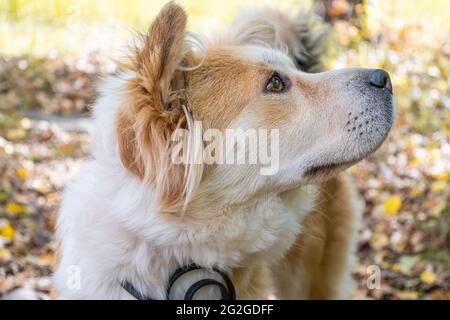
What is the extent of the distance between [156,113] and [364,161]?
3921 mm

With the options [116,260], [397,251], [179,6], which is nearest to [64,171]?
[397,251]

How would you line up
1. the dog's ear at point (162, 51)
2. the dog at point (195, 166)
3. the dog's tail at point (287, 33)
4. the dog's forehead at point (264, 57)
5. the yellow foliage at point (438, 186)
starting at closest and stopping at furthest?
1. the dog's ear at point (162, 51)
2. the dog at point (195, 166)
3. the dog's forehead at point (264, 57)
4. the dog's tail at point (287, 33)
5. the yellow foliage at point (438, 186)

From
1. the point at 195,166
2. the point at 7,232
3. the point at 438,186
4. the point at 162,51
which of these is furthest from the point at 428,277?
the point at 7,232

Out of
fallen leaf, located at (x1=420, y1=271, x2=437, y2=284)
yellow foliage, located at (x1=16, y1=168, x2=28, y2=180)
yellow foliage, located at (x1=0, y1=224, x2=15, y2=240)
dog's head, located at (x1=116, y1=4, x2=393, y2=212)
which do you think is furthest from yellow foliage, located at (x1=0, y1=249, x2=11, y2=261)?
fallen leaf, located at (x1=420, y1=271, x2=437, y2=284)

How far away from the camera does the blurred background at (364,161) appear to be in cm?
472

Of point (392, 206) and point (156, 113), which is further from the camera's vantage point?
point (392, 206)

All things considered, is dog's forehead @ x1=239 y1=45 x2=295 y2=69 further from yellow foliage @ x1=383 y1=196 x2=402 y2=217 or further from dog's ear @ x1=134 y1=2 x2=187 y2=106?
yellow foliage @ x1=383 y1=196 x2=402 y2=217

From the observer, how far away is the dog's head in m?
2.58

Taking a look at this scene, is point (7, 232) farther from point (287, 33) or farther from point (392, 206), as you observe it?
point (392, 206)

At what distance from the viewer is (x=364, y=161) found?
240 inches

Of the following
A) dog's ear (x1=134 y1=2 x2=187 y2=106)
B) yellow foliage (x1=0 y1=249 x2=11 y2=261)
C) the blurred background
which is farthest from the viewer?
the blurred background

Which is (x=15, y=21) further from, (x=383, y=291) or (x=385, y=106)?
(x=385, y=106)
